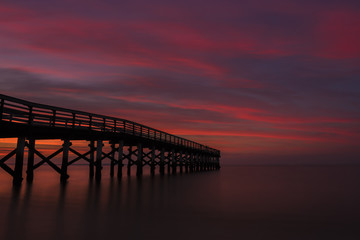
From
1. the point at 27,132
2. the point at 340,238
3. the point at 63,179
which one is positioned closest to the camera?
the point at 340,238

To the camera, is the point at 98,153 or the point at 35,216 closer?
the point at 35,216

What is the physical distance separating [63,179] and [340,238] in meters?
20.4

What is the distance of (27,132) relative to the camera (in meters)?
18.6

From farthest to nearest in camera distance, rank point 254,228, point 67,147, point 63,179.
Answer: point 63,179 → point 67,147 → point 254,228

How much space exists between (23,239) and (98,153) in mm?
17771

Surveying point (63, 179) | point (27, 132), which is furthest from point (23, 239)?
point (63, 179)

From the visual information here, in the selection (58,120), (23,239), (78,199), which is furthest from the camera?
(58,120)

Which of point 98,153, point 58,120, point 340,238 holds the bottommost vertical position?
point 340,238

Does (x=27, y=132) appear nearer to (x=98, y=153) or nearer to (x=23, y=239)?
(x=98, y=153)

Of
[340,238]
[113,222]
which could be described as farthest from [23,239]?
[340,238]

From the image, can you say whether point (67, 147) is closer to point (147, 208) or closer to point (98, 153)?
point (98, 153)

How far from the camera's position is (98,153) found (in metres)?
25.5

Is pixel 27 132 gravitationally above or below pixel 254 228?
above

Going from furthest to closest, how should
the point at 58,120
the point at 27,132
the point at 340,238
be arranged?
the point at 58,120
the point at 27,132
the point at 340,238
